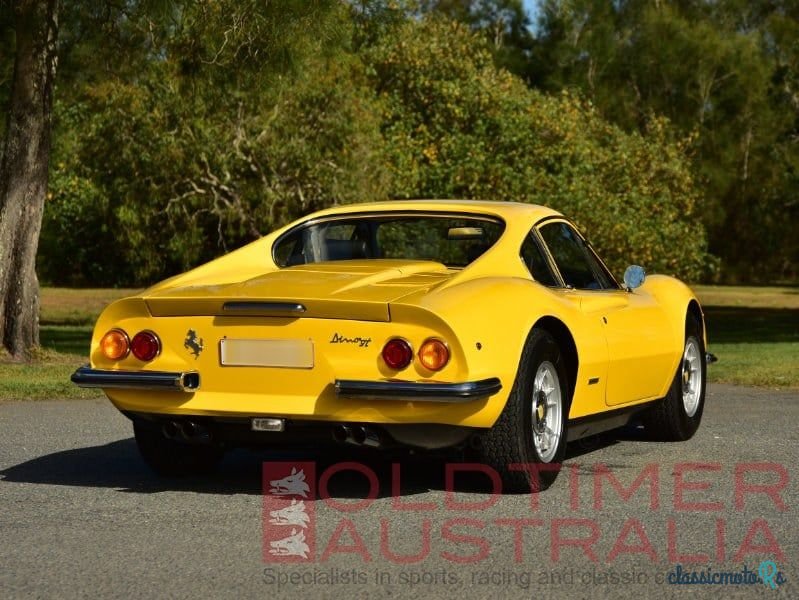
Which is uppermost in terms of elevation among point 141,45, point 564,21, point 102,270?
point 564,21

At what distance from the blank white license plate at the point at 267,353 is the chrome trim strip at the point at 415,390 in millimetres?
258

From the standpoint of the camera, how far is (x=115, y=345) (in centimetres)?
734

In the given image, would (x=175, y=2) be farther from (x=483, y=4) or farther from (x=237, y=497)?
(x=483, y=4)

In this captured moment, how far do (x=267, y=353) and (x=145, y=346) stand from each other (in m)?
0.66

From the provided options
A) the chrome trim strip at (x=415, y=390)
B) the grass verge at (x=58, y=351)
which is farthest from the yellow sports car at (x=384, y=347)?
the grass verge at (x=58, y=351)

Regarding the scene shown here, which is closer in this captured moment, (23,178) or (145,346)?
(145,346)

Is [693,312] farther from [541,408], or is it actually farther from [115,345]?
[115,345]

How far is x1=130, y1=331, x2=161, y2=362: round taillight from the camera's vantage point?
723 centimetres

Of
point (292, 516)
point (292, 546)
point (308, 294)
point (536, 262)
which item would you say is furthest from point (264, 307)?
point (536, 262)

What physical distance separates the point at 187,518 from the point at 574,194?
88.4ft

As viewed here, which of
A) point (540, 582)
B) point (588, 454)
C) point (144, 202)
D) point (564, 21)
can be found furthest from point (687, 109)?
point (540, 582)

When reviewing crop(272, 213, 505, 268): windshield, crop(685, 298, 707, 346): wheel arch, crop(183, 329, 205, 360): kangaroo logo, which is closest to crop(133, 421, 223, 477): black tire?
→ crop(183, 329, 205, 360): kangaroo logo

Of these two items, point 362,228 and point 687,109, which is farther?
point 687,109

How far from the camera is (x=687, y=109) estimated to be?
58500 millimetres
